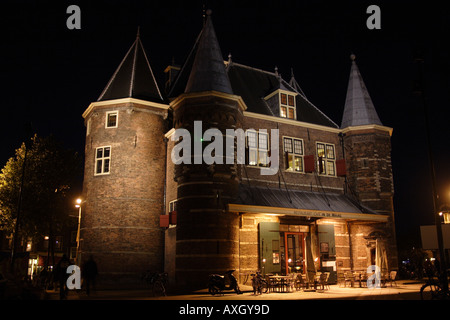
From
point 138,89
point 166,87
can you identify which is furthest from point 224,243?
point 166,87

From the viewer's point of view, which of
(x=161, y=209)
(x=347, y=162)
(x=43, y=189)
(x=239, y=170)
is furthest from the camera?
(x=43, y=189)

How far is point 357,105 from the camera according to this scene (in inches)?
1013

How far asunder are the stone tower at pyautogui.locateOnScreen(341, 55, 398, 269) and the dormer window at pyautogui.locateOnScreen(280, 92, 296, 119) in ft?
12.5

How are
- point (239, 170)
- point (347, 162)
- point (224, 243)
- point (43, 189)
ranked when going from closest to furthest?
point (224, 243), point (239, 170), point (347, 162), point (43, 189)

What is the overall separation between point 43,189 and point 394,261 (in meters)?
23.1

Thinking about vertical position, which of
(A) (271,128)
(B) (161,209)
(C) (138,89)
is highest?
(C) (138,89)

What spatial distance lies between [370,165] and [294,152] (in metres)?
4.95

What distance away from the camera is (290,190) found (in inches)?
877

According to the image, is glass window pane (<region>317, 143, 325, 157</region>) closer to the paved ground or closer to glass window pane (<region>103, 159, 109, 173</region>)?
the paved ground

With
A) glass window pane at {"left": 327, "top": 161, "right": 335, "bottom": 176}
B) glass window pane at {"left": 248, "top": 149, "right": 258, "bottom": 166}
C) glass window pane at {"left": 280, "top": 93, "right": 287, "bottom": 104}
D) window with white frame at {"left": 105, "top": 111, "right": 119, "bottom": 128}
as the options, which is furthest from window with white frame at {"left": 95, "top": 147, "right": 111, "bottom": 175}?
glass window pane at {"left": 327, "top": 161, "right": 335, "bottom": 176}

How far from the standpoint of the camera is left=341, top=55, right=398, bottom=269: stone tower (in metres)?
23.1

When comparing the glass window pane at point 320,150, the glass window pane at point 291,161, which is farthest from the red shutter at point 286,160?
the glass window pane at point 320,150

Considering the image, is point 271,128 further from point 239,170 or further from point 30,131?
point 30,131

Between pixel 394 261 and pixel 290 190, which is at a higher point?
pixel 290 190
